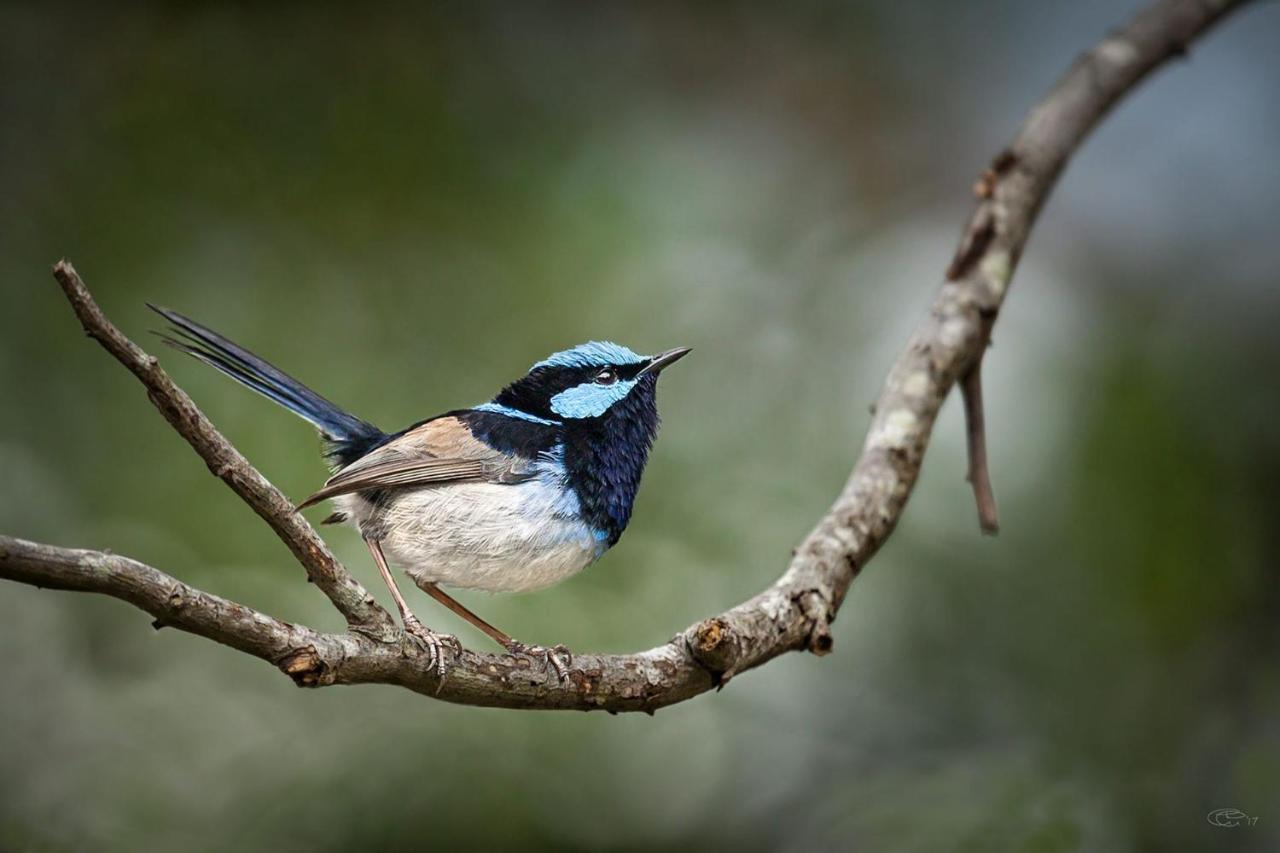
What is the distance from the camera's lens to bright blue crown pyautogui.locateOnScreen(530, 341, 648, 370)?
129 inches

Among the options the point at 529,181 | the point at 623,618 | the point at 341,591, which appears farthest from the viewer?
the point at 529,181


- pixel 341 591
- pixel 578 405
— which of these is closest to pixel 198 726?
pixel 578 405

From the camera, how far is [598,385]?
3305 mm

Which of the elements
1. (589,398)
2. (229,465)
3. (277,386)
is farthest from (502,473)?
(229,465)

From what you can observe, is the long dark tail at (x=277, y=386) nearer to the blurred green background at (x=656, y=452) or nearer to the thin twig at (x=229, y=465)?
the thin twig at (x=229, y=465)

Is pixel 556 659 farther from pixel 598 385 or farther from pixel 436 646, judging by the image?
pixel 598 385

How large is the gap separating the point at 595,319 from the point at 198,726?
2359 mm

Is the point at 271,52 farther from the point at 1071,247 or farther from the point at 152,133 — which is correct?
the point at 1071,247

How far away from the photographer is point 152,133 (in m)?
5.33

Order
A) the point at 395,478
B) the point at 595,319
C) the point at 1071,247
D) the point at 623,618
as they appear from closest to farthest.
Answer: the point at 395,478, the point at 623,618, the point at 595,319, the point at 1071,247

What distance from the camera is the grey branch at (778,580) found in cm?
189

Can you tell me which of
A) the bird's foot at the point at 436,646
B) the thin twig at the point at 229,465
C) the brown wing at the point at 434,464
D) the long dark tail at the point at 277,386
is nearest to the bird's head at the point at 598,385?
the brown wing at the point at 434,464
